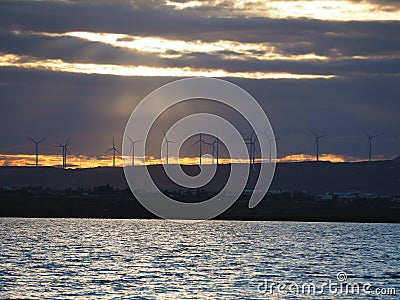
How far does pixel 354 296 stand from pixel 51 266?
37.1 metres

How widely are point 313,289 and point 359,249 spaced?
64417 millimetres

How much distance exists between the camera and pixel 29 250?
12475cm

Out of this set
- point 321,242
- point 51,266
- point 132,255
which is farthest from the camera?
point 321,242

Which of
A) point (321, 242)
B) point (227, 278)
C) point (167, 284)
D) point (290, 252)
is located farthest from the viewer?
point (321, 242)

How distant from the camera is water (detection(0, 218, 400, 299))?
3073 inches

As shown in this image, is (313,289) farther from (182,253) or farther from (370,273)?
(182,253)

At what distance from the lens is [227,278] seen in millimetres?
89625

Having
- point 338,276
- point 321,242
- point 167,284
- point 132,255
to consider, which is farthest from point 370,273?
point 321,242

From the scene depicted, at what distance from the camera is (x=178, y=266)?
338 ft

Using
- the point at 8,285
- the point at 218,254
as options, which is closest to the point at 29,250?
the point at 218,254

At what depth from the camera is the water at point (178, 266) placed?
7806 centimetres

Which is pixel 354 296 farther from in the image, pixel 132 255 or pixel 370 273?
pixel 132 255

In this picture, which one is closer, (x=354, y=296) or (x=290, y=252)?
(x=354, y=296)

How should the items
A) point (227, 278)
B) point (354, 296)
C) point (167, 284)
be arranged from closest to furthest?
point (354, 296)
point (167, 284)
point (227, 278)
